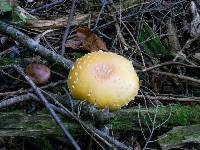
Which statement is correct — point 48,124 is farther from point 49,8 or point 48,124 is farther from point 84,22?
point 49,8

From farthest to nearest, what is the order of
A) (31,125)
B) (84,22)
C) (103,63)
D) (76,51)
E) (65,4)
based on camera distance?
(65,4) → (84,22) → (76,51) → (103,63) → (31,125)

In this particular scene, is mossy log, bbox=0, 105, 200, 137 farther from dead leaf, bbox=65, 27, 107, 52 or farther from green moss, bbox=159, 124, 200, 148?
dead leaf, bbox=65, 27, 107, 52

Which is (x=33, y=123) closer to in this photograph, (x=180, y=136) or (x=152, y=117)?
(x=152, y=117)

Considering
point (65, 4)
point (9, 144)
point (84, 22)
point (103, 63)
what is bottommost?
point (9, 144)

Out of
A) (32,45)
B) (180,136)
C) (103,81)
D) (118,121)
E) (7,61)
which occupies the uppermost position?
(32,45)

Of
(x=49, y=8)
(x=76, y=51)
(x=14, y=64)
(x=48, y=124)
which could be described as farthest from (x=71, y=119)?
(x=49, y=8)

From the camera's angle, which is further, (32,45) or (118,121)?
(32,45)

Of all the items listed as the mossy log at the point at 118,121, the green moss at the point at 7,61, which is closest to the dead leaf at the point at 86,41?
the green moss at the point at 7,61

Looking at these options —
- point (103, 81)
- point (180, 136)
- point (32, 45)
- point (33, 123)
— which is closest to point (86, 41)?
point (32, 45)
